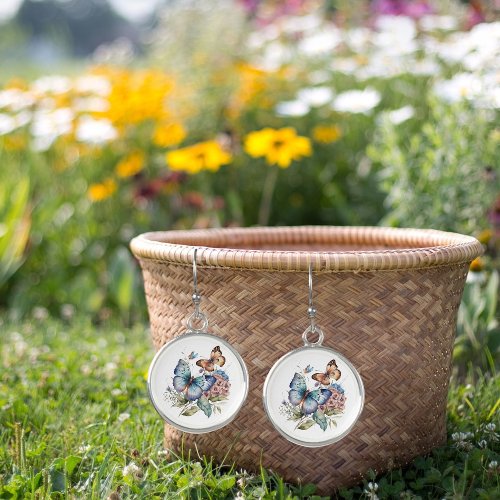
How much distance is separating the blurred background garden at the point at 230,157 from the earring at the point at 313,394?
532 mm

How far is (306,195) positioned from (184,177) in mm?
798

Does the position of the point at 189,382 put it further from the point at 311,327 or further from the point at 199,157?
the point at 199,157

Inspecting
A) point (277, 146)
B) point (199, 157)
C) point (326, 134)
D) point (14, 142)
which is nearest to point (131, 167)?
point (199, 157)

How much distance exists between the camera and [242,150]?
378 cm

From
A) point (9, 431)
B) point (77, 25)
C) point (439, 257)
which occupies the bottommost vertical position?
point (77, 25)

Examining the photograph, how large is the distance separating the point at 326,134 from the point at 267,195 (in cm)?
41

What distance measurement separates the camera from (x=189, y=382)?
159 centimetres

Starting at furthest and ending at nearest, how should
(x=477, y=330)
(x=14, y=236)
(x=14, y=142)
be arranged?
(x=14, y=142) < (x=14, y=236) < (x=477, y=330)

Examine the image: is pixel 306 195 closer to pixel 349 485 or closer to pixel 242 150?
pixel 242 150

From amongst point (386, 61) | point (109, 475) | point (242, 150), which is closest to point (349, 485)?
point (109, 475)

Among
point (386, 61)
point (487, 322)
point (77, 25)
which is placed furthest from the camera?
point (77, 25)

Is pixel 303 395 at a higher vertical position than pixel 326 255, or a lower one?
lower

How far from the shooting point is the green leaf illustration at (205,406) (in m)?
1.59

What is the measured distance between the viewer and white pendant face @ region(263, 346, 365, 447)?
1.52 metres
